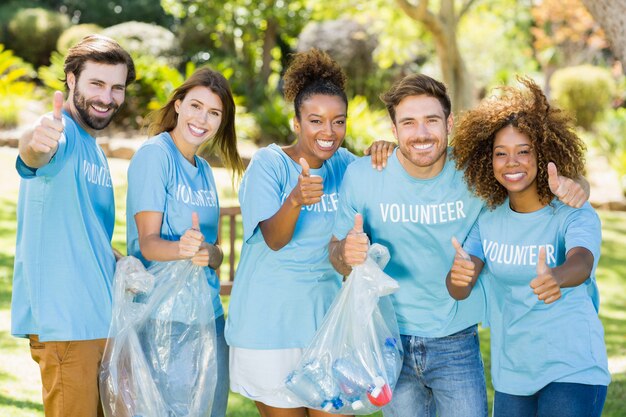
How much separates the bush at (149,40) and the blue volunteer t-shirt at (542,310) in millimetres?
13827

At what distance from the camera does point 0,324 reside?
22.1ft

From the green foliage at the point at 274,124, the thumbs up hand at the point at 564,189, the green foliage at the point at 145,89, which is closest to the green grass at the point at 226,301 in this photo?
the thumbs up hand at the point at 564,189

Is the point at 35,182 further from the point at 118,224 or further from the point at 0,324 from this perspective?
the point at 118,224

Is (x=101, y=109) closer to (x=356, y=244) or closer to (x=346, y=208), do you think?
(x=346, y=208)

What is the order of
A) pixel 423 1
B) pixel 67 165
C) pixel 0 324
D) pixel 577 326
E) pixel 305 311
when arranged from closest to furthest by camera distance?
1. pixel 577 326
2. pixel 67 165
3. pixel 305 311
4. pixel 0 324
5. pixel 423 1

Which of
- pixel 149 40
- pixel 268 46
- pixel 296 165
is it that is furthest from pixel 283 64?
pixel 296 165

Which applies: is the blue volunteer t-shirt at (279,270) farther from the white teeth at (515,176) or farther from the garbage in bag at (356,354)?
the white teeth at (515,176)

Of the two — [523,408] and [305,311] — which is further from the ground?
[305,311]

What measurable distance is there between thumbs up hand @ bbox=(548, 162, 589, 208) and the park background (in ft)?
11.6

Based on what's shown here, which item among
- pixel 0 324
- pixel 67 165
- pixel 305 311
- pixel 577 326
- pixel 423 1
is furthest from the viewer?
pixel 423 1

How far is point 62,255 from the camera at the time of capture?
3.40m

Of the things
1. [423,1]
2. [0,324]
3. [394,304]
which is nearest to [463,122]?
[394,304]

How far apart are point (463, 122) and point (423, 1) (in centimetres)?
685

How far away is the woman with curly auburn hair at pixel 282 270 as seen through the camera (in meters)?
3.60
